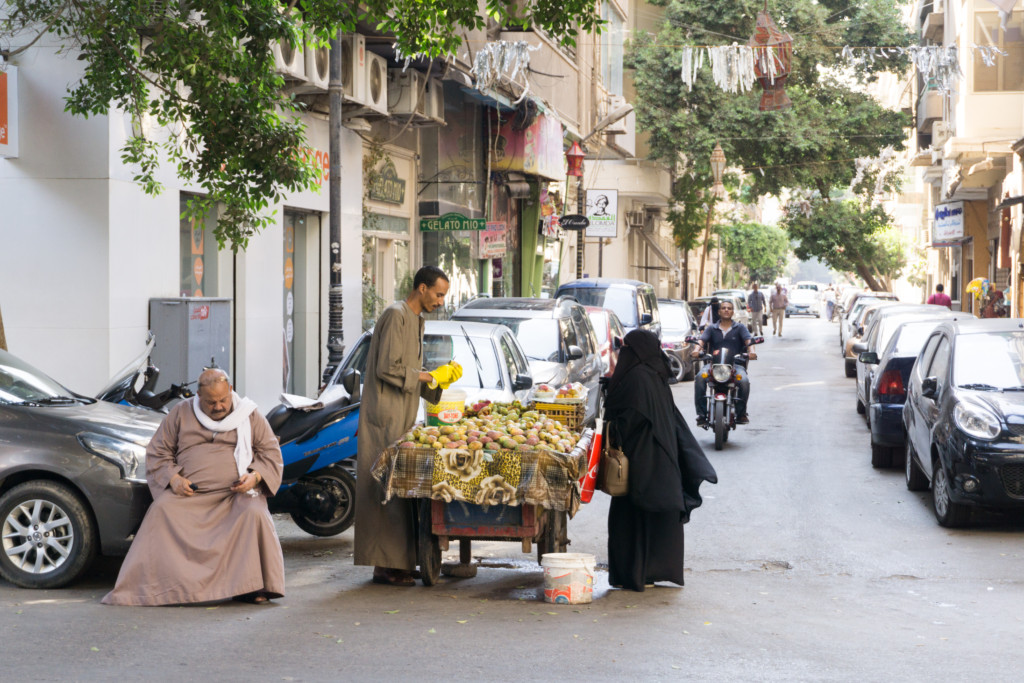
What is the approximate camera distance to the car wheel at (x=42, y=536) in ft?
25.2

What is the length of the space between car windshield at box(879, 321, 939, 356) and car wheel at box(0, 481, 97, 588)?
1034 cm

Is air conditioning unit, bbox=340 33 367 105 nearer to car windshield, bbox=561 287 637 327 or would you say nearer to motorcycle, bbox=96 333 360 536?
car windshield, bbox=561 287 637 327

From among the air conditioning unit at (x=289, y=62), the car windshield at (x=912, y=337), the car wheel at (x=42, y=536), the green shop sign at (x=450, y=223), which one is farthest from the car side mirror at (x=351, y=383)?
the green shop sign at (x=450, y=223)

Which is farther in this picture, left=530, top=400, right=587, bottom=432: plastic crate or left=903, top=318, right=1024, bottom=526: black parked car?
Answer: left=903, top=318, right=1024, bottom=526: black parked car

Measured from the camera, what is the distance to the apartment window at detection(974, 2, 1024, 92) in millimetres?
29844

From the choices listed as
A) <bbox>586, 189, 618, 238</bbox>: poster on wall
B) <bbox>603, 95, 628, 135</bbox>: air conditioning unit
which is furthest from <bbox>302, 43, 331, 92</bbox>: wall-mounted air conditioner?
<bbox>603, 95, 628, 135</bbox>: air conditioning unit

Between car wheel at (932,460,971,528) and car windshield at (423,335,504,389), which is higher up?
car windshield at (423,335,504,389)

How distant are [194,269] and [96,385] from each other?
9.25ft

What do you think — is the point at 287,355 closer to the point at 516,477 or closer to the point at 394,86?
the point at 394,86

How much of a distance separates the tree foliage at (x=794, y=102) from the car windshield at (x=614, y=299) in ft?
64.4

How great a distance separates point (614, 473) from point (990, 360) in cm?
480

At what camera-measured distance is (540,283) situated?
33.7 metres

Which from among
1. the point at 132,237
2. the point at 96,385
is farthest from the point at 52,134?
the point at 96,385

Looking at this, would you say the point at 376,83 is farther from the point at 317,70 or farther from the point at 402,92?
the point at 317,70
